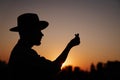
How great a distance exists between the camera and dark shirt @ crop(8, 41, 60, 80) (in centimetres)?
420

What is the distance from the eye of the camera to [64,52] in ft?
15.0

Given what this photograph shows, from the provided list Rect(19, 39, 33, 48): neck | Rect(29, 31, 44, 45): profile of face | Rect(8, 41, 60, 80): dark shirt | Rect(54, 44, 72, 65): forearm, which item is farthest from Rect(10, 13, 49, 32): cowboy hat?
Rect(54, 44, 72, 65): forearm

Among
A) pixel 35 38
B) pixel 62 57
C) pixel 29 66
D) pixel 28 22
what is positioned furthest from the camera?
pixel 28 22

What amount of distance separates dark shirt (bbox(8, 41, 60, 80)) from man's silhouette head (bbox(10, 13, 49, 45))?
34cm

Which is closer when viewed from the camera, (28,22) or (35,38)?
(35,38)

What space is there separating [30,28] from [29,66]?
0.88m

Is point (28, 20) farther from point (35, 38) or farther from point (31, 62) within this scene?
point (31, 62)

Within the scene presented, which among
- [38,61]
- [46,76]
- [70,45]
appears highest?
[70,45]

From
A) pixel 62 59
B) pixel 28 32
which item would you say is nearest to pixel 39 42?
pixel 28 32

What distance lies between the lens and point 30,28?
187 inches

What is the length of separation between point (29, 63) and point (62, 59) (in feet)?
2.12

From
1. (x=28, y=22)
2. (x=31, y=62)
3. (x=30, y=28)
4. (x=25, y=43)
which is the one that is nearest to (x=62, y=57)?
(x=31, y=62)

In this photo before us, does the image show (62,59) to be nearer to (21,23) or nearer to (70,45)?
(70,45)

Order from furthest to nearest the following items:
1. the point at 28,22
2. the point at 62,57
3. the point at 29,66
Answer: the point at 28,22, the point at 62,57, the point at 29,66
